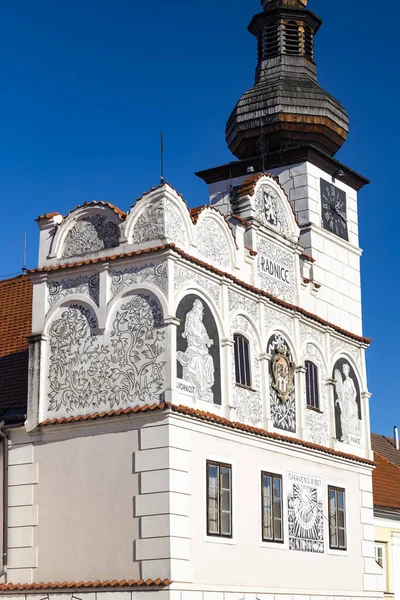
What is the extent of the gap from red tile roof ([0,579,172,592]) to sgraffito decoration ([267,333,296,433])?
5.95 m

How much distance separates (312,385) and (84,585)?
8836 mm

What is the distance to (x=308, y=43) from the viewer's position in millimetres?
34594

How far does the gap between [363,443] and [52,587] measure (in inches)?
438

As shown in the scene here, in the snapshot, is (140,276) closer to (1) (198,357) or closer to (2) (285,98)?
(1) (198,357)

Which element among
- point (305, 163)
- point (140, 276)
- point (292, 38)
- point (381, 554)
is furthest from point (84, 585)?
point (292, 38)

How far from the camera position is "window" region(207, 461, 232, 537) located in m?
23.7

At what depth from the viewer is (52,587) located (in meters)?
23.1

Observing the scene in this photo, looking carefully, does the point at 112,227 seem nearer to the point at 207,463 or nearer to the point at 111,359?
the point at 111,359

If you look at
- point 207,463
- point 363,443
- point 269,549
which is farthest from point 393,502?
point 207,463

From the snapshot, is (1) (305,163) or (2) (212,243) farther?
(1) (305,163)

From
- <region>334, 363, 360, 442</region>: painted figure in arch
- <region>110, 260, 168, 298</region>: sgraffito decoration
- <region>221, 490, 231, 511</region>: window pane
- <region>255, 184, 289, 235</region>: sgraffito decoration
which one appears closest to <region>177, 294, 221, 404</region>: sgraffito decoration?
<region>110, 260, 168, 298</region>: sgraffito decoration

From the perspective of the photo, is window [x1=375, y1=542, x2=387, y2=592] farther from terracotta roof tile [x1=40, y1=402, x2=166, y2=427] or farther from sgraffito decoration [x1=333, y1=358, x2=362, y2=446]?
terracotta roof tile [x1=40, y1=402, x2=166, y2=427]

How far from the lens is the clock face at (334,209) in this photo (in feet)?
106

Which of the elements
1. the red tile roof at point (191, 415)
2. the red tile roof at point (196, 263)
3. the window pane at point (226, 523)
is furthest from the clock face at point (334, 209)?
the window pane at point (226, 523)
